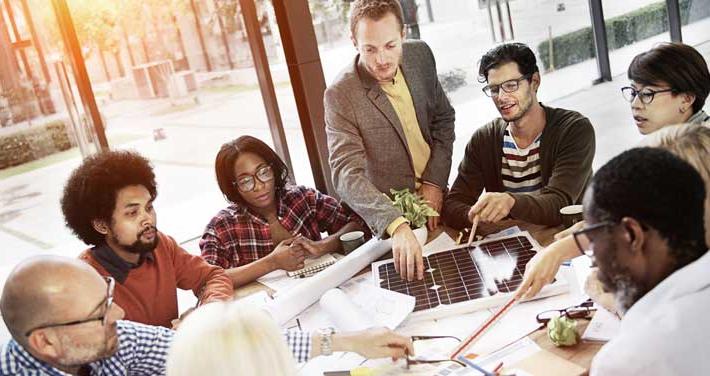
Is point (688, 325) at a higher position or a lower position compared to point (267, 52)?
lower

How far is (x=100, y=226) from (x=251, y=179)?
670mm

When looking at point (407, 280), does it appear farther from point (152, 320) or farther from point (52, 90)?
point (52, 90)

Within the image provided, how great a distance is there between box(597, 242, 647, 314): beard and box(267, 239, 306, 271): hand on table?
144cm

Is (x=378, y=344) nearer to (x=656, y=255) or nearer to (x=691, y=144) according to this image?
(x=656, y=255)

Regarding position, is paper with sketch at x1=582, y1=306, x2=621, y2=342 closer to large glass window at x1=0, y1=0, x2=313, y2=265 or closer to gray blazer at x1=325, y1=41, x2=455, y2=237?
gray blazer at x1=325, y1=41, x2=455, y2=237

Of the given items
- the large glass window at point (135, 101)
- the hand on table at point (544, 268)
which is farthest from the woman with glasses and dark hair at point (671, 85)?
the large glass window at point (135, 101)

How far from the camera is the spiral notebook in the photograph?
247 centimetres

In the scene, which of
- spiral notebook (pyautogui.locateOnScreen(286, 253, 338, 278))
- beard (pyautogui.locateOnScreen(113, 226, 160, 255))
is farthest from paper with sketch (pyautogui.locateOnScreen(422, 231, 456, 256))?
beard (pyautogui.locateOnScreen(113, 226, 160, 255))

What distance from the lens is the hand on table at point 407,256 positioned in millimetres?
2131

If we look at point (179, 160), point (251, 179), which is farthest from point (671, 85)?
point (179, 160)

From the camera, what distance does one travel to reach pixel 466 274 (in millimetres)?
2053

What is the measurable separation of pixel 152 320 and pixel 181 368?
1.38m

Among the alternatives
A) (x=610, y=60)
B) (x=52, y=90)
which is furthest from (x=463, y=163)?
(x=610, y=60)

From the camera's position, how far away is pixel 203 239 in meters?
2.83
